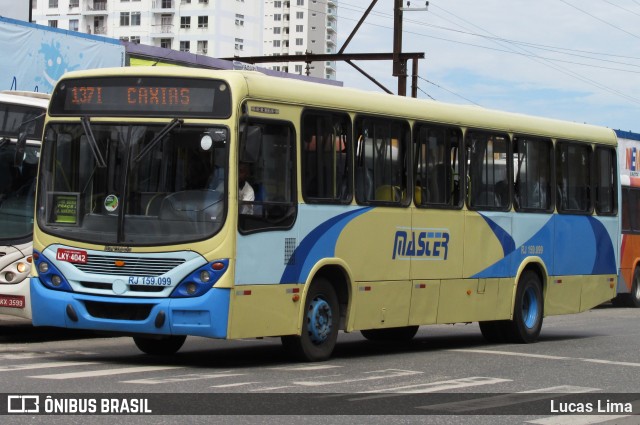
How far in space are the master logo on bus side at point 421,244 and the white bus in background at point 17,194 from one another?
480 cm

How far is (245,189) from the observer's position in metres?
13.5

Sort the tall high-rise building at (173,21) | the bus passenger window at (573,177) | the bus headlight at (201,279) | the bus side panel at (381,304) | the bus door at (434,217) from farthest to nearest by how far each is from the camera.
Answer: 1. the tall high-rise building at (173,21)
2. the bus passenger window at (573,177)
3. the bus door at (434,217)
4. the bus side panel at (381,304)
5. the bus headlight at (201,279)

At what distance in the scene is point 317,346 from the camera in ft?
48.2

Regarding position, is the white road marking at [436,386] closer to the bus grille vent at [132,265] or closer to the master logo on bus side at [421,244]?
the bus grille vent at [132,265]

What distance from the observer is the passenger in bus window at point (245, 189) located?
13438 millimetres

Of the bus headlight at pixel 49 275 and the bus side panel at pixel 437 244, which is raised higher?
the bus side panel at pixel 437 244

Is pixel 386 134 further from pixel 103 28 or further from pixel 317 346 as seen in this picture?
pixel 103 28

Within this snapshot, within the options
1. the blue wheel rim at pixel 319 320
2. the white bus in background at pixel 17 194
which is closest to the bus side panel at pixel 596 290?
the blue wheel rim at pixel 319 320

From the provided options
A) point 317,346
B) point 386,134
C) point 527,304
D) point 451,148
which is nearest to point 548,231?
point 527,304

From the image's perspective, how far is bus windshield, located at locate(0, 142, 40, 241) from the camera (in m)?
16.9

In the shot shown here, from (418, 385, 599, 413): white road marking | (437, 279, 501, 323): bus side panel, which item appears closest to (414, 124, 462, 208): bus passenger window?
(437, 279, 501, 323): bus side panel

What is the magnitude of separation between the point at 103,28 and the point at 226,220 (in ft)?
391

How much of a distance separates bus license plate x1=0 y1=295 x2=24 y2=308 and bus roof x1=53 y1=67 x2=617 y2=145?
142 inches

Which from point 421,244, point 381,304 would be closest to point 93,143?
point 381,304
